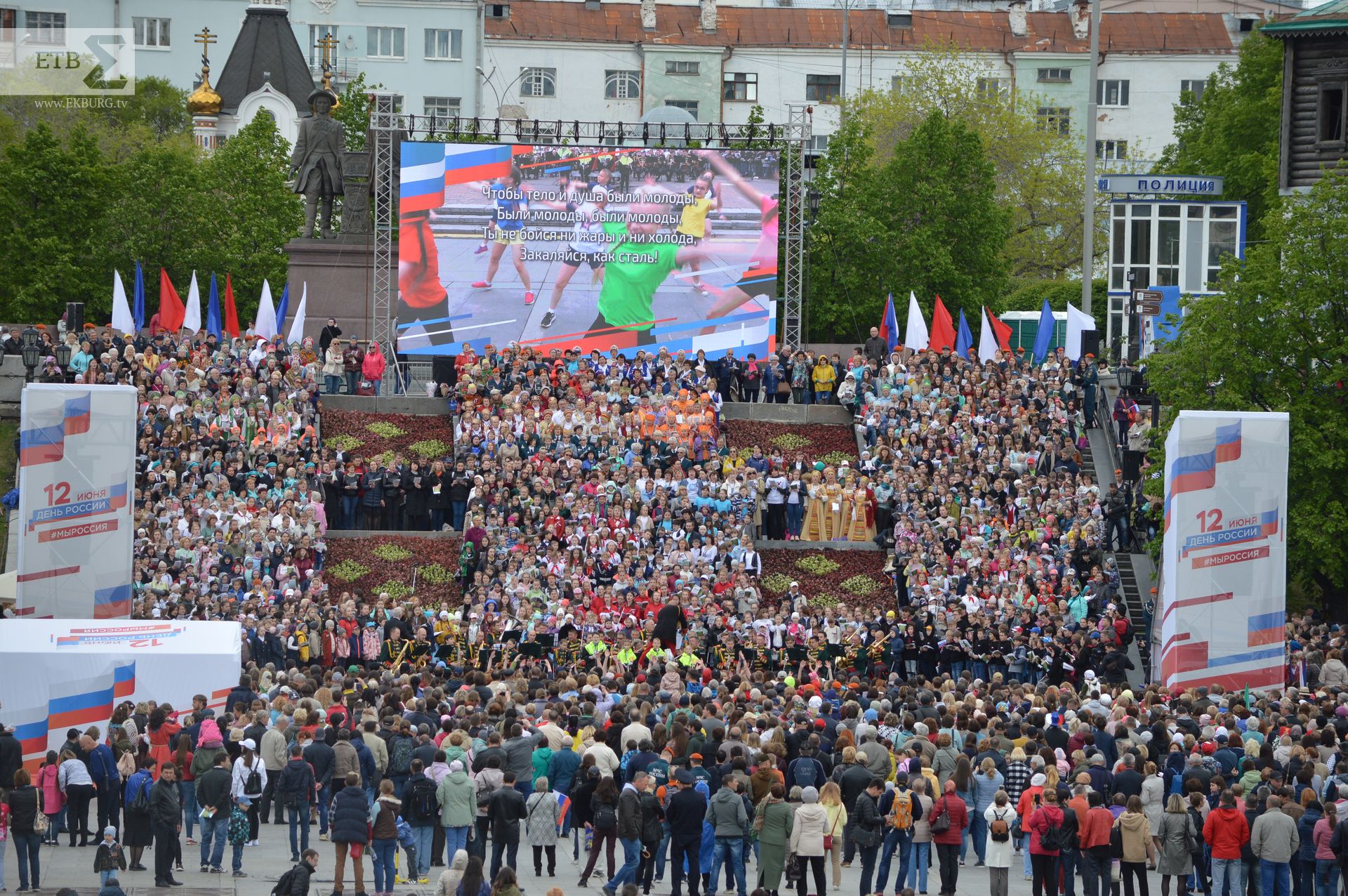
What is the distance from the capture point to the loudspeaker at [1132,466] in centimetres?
3906

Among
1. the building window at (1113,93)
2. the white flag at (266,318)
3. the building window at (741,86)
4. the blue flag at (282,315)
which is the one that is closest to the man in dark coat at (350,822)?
the white flag at (266,318)

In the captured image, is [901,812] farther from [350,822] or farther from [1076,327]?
[1076,327]

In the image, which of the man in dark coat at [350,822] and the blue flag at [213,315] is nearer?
the man in dark coat at [350,822]

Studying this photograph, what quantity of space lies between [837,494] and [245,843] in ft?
62.1

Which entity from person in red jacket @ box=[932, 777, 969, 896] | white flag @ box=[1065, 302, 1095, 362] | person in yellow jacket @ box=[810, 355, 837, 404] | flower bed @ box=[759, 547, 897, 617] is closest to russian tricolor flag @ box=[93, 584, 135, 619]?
flower bed @ box=[759, 547, 897, 617]

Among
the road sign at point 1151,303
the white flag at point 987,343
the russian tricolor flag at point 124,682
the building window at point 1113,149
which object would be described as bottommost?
the russian tricolor flag at point 124,682

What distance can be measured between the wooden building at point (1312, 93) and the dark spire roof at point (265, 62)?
48779 millimetres

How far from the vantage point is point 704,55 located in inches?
3420

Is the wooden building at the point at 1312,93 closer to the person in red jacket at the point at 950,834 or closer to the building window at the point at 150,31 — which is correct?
the person in red jacket at the point at 950,834

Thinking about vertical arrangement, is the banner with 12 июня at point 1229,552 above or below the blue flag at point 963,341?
below

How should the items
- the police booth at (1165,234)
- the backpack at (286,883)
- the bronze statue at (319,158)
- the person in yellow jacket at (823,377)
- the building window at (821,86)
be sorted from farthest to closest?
the building window at (821,86) < the police booth at (1165,234) < the bronze statue at (319,158) < the person in yellow jacket at (823,377) < the backpack at (286,883)

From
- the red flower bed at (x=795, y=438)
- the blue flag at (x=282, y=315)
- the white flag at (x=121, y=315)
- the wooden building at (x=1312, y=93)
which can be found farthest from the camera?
the wooden building at (x=1312, y=93)

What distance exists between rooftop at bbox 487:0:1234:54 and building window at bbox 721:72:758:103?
129cm

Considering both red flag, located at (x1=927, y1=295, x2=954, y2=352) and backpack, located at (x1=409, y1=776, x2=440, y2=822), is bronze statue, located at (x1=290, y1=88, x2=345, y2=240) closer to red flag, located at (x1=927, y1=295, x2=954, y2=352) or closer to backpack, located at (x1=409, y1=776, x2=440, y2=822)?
red flag, located at (x1=927, y1=295, x2=954, y2=352)
